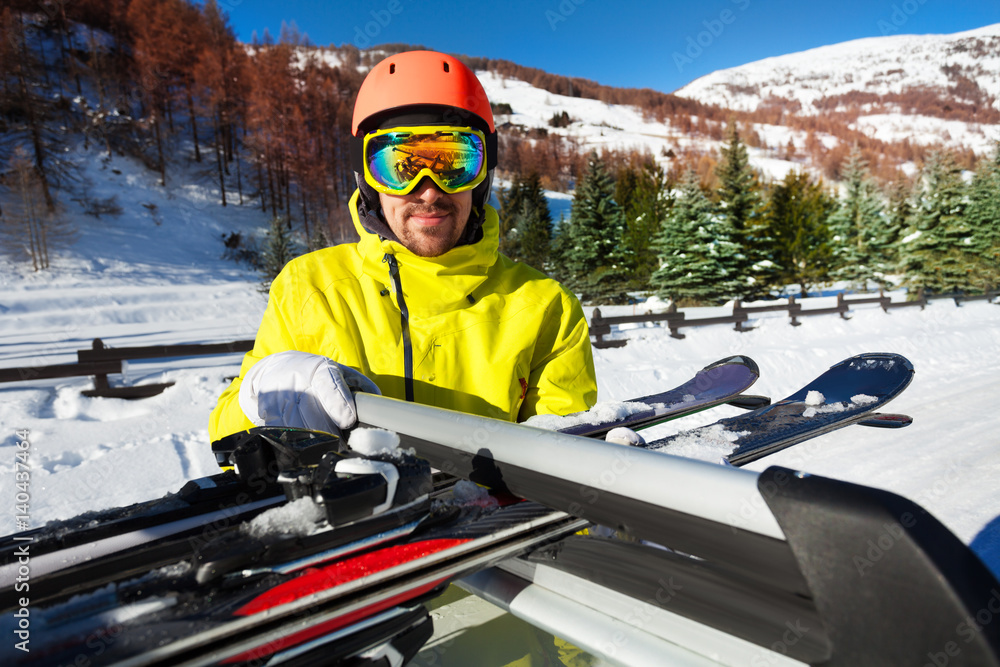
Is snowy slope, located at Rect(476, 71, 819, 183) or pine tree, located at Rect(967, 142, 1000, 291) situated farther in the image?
snowy slope, located at Rect(476, 71, 819, 183)

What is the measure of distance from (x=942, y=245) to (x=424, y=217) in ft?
96.5

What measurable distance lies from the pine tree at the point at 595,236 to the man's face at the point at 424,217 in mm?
22566

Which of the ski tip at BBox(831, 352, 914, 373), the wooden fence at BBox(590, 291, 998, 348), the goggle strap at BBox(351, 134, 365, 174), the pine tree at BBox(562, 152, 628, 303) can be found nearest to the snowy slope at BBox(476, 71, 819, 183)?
the pine tree at BBox(562, 152, 628, 303)

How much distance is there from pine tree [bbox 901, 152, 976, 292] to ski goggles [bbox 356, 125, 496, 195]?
26.9m

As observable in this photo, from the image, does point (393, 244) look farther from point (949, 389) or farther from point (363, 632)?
point (949, 389)

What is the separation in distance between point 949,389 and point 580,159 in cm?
6678

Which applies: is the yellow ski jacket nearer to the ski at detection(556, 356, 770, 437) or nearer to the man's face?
the man's face

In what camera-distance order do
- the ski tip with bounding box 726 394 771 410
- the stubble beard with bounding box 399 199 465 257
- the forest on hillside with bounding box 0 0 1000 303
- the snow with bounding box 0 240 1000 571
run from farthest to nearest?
the forest on hillside with bounding box 0 0 1000 303 → the snow with bounding box 0 240 1000 571 → the ski tip with bounding box 726 394 771 410 → the stubble beard with bounding box 399 199 465 257

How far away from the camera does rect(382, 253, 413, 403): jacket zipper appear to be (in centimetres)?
195

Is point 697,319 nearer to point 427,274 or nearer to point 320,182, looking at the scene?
point 427,274

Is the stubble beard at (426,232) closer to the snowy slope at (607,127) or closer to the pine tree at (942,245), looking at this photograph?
the pine tree at (942,245)

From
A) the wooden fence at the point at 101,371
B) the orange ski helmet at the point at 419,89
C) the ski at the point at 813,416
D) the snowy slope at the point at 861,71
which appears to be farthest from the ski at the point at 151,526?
the snowy slope at the point at 861,71

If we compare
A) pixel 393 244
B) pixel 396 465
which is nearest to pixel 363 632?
pixel 396 465

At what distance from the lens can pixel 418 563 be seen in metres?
0.81
